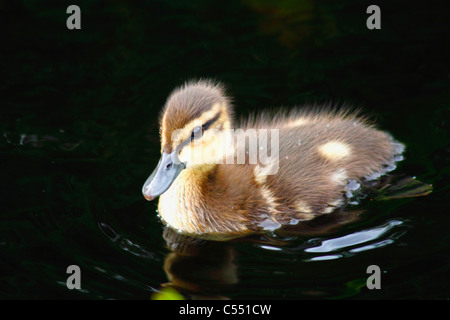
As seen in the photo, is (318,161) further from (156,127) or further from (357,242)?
(156,127)

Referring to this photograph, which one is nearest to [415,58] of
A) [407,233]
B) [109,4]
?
[407,233]

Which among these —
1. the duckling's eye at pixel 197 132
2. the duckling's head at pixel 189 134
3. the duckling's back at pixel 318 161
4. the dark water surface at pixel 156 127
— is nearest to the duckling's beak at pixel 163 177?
the duckling's head at pixel 189 134

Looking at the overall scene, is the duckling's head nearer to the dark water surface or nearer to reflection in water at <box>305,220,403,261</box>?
the dark water surface

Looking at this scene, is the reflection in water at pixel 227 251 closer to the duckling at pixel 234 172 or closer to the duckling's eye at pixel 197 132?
the duckling at pixel 234 172

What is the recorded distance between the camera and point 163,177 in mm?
3988

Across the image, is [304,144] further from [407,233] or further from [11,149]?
[11,149]

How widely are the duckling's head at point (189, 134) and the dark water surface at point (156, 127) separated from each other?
39 centimetres

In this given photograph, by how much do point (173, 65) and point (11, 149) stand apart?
1.61 metres

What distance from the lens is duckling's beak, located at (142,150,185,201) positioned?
13.0 feet

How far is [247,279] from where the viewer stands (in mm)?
3699

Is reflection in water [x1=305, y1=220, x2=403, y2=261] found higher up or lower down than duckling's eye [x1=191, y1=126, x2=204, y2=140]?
lower down

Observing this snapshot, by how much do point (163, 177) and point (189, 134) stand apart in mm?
→ 278

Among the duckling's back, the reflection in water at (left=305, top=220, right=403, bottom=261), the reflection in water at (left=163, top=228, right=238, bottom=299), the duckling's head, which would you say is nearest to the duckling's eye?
the duckling's head

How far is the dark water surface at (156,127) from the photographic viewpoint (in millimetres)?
3730
